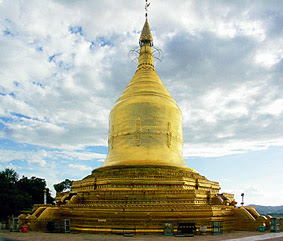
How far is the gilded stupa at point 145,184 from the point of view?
17.8 m

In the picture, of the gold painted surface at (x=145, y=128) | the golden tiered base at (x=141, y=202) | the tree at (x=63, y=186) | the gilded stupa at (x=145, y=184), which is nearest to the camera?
the golden tiered base at (x=141, y=202)

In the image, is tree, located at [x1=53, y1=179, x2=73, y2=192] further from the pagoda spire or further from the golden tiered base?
the pagoda spire

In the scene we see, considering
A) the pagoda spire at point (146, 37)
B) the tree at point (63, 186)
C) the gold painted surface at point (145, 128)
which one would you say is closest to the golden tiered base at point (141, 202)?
the gold painted surface at point (145, 128)

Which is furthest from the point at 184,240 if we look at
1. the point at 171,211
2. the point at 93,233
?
the point at 93,233

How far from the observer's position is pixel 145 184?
2175 cm

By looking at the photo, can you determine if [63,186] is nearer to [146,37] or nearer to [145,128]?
[145,128]

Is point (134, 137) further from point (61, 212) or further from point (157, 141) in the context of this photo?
point (61, 212)

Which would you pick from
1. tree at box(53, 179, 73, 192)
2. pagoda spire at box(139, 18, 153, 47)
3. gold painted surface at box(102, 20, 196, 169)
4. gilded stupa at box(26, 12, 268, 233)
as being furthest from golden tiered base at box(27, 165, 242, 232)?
tree at box(53, 179, 73, 192)

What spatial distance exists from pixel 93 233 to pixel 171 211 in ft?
15.7

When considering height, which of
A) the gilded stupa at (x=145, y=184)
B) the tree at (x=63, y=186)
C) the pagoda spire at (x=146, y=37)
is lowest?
the tree at (x=63, y=186)

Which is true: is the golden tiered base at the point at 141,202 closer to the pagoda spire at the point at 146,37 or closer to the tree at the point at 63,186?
the pagoda spire at the point at 146,37

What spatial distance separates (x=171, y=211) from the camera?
1770 cm

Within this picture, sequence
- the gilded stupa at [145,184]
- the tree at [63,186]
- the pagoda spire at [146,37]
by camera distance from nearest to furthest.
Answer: the gilded stupa at [145,184] < the pagoda spire at [146,37] < the tree at [63,186]

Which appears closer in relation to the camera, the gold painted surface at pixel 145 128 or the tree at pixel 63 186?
the gold painted surface at pixel 145 128
